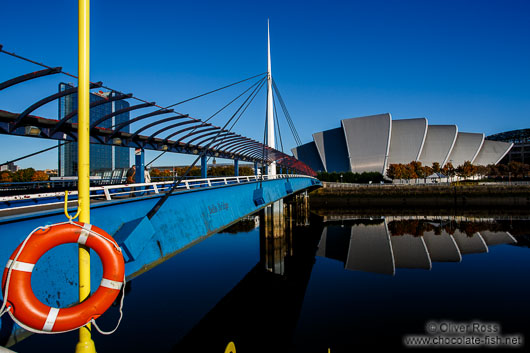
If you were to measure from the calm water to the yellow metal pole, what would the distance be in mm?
8695

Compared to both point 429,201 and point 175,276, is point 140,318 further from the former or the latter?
point 429,201

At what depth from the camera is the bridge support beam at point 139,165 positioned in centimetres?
1239

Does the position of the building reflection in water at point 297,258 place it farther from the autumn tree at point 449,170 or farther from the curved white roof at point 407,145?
the curved white roof at point 407,145

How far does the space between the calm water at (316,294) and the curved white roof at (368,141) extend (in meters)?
68.0

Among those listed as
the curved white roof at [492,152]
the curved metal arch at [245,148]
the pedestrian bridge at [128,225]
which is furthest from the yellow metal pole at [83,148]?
the curved white roof at [492,152]

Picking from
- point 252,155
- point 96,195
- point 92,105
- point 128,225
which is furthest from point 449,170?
point 96,195

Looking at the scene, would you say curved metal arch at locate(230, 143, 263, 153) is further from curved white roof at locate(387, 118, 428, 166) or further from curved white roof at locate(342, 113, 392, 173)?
curved white roof at locate(387, 118, 428, 166)

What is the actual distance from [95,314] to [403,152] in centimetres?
10475

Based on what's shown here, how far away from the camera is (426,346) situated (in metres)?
11.7

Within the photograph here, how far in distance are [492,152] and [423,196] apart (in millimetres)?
57872

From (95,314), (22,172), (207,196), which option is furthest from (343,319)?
(22,172)

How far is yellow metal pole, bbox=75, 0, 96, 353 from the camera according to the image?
331 centimetres

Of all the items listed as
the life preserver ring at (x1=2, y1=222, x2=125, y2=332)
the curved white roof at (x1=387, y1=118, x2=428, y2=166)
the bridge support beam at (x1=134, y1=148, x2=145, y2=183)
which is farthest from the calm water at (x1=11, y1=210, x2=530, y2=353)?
the curved white roof at (x1=387, y1=118, x2=428, y2=166)

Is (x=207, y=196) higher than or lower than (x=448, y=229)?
higher
